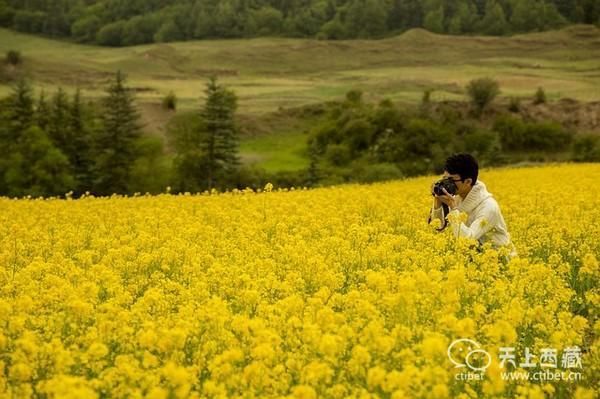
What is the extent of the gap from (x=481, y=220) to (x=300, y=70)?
97.1 metres

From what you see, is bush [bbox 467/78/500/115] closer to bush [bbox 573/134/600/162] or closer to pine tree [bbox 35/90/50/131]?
bush [bbox 573/134/600/162]

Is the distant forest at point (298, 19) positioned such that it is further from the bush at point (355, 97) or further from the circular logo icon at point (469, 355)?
the circular logo icon at point (469, 355)

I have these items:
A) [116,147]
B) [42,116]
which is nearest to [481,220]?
[116,147]

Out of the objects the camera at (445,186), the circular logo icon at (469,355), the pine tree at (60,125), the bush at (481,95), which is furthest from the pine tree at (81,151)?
the circular logo icon at (469,355)

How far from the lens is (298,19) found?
463ft

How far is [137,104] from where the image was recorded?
71188 mm

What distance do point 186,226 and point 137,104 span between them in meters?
61.9

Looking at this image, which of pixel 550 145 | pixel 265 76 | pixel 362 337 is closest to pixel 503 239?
pixel 362 337

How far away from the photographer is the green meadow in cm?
7081

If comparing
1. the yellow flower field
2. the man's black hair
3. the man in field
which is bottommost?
the yellow flower field

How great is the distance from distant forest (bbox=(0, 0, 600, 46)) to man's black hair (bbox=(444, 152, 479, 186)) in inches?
4979

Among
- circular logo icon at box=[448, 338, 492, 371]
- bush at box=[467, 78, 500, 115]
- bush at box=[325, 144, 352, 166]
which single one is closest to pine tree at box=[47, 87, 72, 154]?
bush at box=[325, 144, 352, 166]

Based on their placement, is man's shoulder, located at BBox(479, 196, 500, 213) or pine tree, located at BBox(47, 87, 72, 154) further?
pine tree, located at BBox(47, 87, 72, 154)

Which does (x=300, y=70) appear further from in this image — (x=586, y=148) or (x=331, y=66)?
(x=586, y=148)
